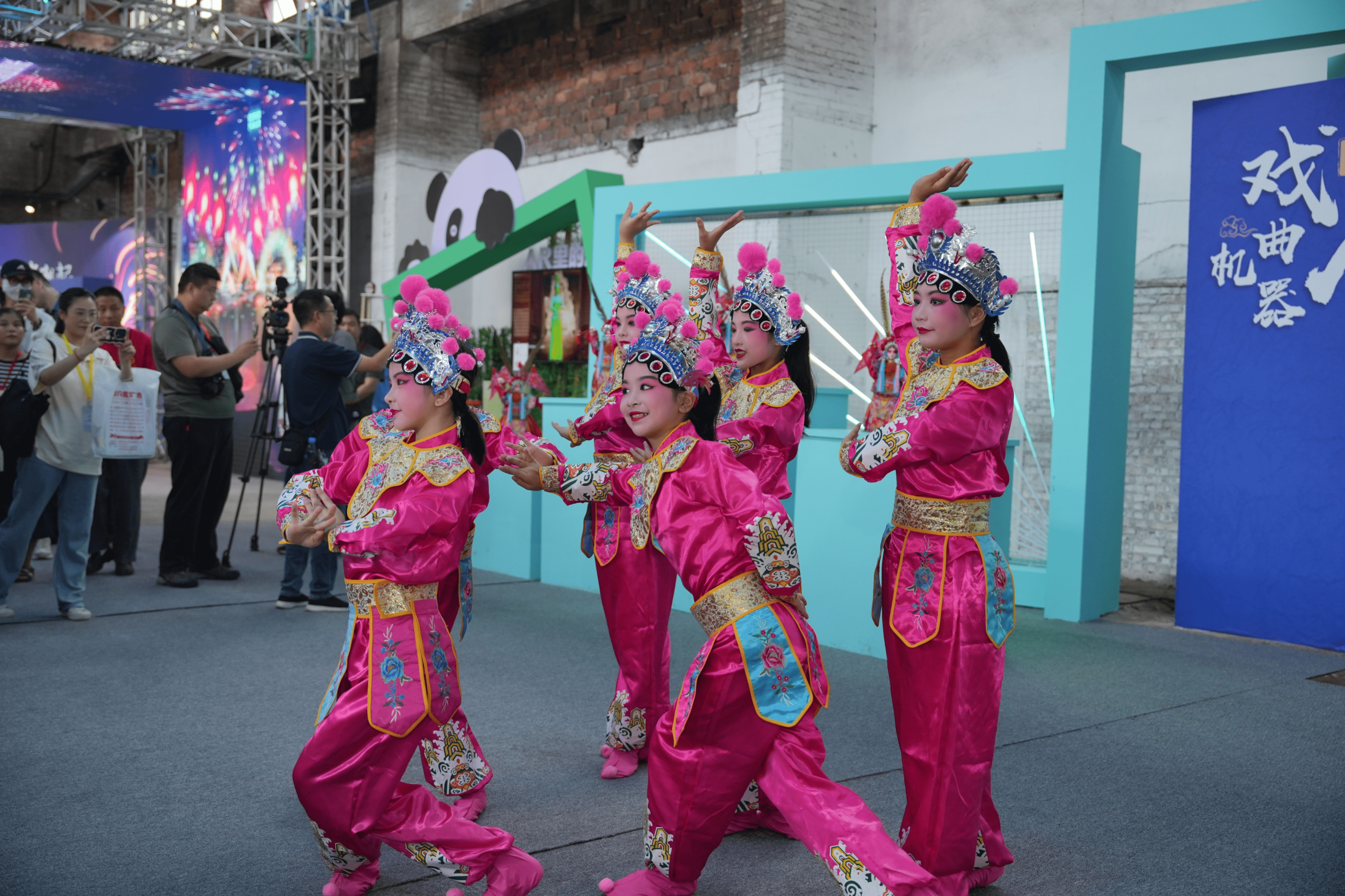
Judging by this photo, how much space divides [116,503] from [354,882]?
431cm

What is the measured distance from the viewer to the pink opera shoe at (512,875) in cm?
230

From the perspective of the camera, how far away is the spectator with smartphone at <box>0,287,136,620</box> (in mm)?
4793

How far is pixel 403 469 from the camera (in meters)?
2.40

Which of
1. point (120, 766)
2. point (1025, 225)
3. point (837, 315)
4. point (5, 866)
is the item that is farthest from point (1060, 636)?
point (5, 866)

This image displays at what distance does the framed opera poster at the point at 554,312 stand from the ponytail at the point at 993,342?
775 centimetres

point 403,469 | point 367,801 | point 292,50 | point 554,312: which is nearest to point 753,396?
point 403,469

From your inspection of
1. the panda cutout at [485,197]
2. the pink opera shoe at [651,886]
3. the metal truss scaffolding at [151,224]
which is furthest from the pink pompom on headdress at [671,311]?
the metal truss scaffolding at [151,224]

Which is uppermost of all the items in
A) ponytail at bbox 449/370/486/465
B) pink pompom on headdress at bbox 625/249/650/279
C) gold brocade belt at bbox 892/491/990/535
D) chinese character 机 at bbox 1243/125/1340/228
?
chinese character 机 at bbox 1243/125/1340/228

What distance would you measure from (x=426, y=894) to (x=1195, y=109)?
16.5 feet

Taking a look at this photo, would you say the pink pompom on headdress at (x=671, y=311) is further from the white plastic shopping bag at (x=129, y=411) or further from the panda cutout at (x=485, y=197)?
the panda cutout at (x=485, y=197)

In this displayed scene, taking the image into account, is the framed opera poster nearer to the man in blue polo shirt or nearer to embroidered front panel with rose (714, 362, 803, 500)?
the man in blue polo shirt

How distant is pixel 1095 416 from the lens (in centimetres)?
543

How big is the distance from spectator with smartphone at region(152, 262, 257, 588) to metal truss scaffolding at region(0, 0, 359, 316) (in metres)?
5.22

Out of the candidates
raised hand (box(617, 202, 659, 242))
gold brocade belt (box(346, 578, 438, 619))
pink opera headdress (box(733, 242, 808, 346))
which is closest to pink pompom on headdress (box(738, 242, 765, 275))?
pink opera headdress (box(733, 242, 808, 346))
